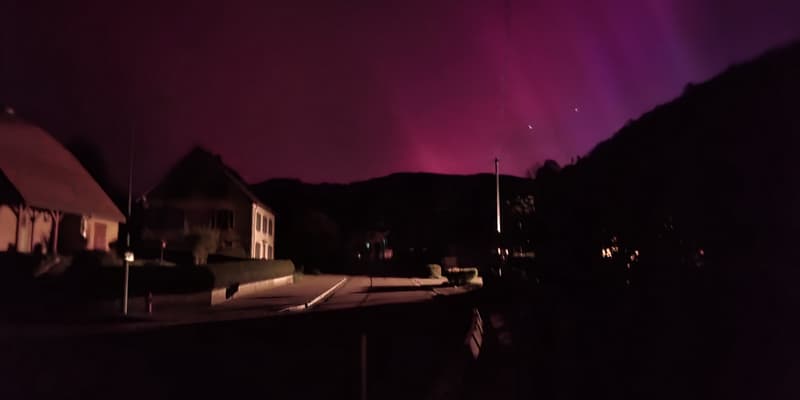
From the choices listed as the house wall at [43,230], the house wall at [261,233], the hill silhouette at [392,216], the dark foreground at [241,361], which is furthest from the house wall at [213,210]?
the dark foreground at [241,361]

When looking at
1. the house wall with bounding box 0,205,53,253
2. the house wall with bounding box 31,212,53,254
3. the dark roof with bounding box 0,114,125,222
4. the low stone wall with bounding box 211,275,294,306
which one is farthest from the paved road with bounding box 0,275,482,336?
the dark roof with bounding box 0,114,125,222

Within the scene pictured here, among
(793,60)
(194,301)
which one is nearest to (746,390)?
(793,60)

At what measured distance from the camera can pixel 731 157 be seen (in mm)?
5543

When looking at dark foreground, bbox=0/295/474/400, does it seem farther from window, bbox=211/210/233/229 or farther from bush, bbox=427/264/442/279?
bush, bbox=427/264/442/279

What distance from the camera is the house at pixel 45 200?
30.6 meters

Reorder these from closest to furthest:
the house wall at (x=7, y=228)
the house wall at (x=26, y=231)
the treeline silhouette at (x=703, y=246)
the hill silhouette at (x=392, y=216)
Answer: the treeline silhouette at (x=703, y=246) < the house wall at (x=7, y=228) < the house wall at (x=26, y=231) < the hill silhouette at (x=392, y=216)

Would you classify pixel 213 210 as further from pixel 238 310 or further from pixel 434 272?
pixel 238 310

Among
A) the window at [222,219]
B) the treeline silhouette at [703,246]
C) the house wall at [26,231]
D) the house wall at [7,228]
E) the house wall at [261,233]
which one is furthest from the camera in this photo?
the house wall at [261,233]

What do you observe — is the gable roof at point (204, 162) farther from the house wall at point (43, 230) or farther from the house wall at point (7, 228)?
the house wall at point (7, 228)

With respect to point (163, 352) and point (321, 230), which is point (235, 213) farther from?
point (163, 352)

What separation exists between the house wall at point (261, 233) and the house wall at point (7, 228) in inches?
996

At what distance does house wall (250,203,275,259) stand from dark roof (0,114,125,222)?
14329 millimetres

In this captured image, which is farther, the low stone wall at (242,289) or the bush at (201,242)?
the bush at (201,242)

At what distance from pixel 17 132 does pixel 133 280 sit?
52.8 ft
